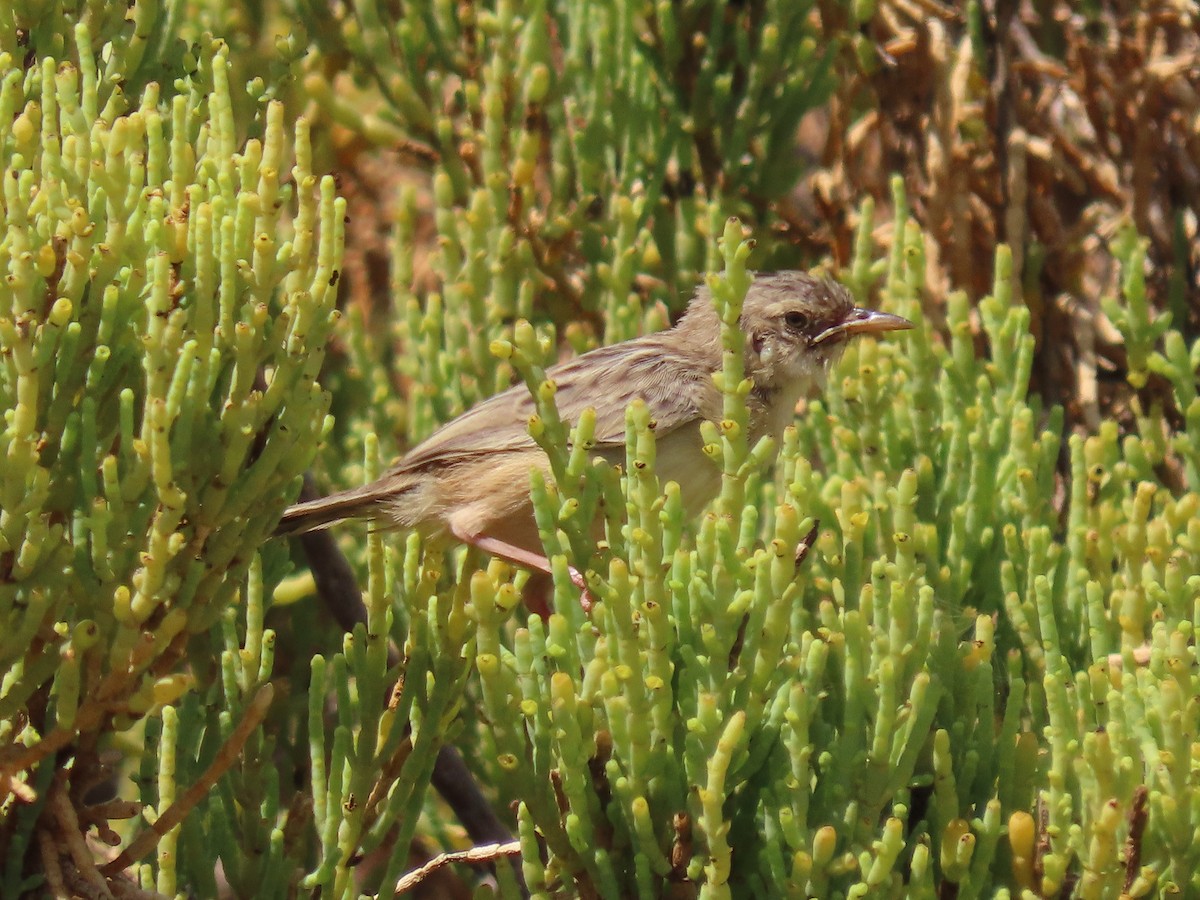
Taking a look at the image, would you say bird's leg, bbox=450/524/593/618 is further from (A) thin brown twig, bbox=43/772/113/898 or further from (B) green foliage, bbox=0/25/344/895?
(A) thin brown twig, bbox=43/772/113/898

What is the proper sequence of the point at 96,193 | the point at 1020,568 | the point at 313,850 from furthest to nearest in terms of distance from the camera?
1. the point at 313,850
2. the point at 1020,568
3. the point at 96,193

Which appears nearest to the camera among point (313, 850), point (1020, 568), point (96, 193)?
point (96, 193)

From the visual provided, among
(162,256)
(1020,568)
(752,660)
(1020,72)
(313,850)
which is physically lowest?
(313,850)

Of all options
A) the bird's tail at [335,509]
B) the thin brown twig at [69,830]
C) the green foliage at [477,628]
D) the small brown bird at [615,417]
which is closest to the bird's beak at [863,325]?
the small brown bird at [615,417]

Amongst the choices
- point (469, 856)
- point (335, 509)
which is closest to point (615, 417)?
point (335, 509)

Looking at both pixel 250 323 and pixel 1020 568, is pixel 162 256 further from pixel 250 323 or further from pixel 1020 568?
pixel 1020 568

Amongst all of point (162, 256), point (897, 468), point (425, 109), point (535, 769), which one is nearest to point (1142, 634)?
point (897, 468)

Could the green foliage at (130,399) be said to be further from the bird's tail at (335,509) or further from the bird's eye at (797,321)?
the bird's eye at (797,321)

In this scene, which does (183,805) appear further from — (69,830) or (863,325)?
(863,325)
